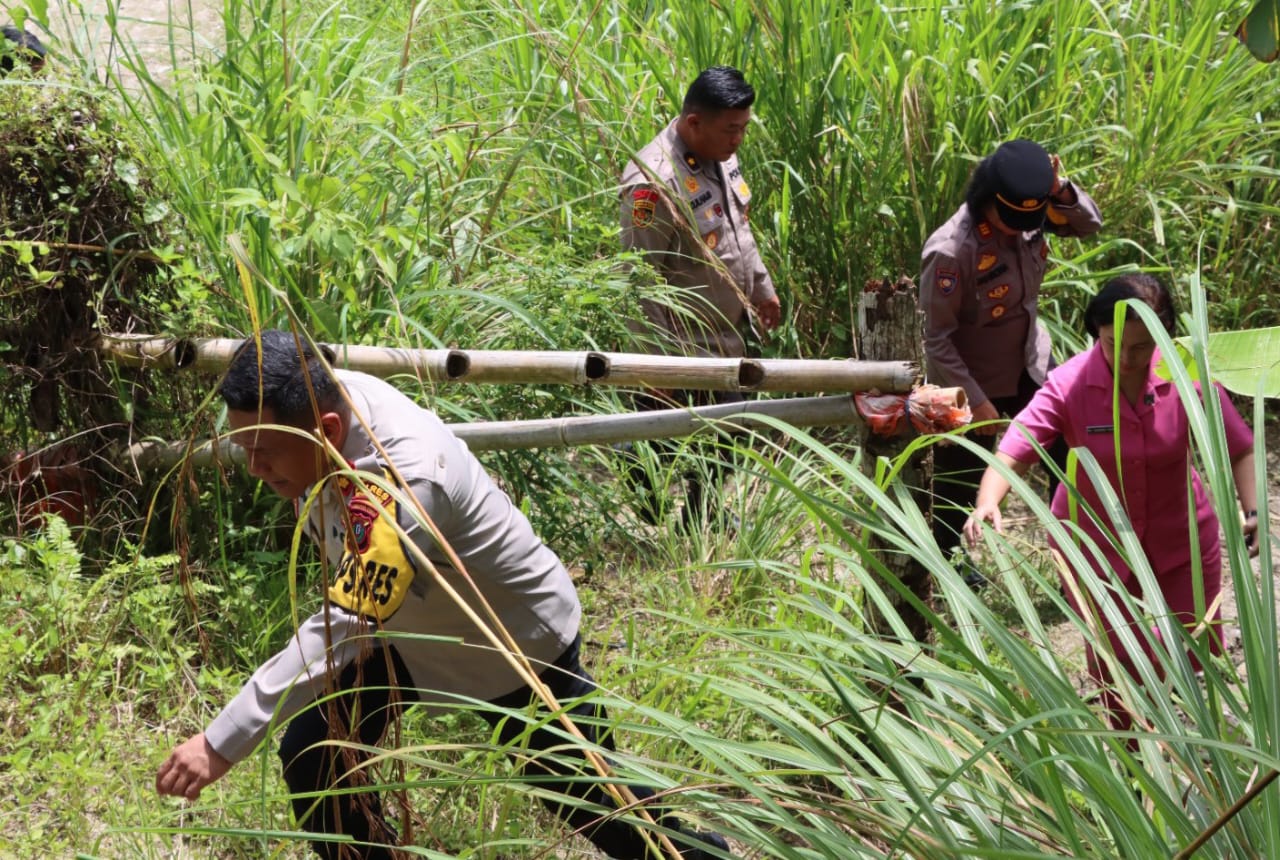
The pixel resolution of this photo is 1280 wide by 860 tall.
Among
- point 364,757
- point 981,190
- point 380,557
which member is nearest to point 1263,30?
point 380,557

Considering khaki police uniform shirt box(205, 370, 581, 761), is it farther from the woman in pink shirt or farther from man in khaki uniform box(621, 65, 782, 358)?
man in khaki uniform box(621, 65, 782, 358)

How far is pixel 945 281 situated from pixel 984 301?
170mm

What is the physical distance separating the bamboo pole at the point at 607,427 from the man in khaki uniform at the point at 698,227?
2.24 feet

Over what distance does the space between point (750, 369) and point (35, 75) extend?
221 cm

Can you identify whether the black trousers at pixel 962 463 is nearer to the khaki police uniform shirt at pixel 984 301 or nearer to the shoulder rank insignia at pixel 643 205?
the khaki police uniform shirt at pixel 984 301

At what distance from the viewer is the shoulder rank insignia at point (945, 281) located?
13.5 ft

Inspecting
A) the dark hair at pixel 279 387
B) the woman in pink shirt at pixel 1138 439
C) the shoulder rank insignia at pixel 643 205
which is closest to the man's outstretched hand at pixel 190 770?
the dark hair at pixel 279 387

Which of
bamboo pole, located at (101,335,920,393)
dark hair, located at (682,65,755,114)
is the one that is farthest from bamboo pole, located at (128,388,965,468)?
dark hair, located at (682,65,755,114)

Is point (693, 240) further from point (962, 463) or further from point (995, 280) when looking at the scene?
point (962, 463)

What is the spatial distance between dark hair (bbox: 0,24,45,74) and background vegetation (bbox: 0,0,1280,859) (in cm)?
10

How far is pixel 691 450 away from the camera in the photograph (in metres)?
4.38

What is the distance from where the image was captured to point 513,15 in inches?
228

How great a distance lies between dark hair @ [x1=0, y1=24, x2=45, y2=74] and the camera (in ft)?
12.4

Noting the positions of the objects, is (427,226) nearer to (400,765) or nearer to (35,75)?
(35,75)
